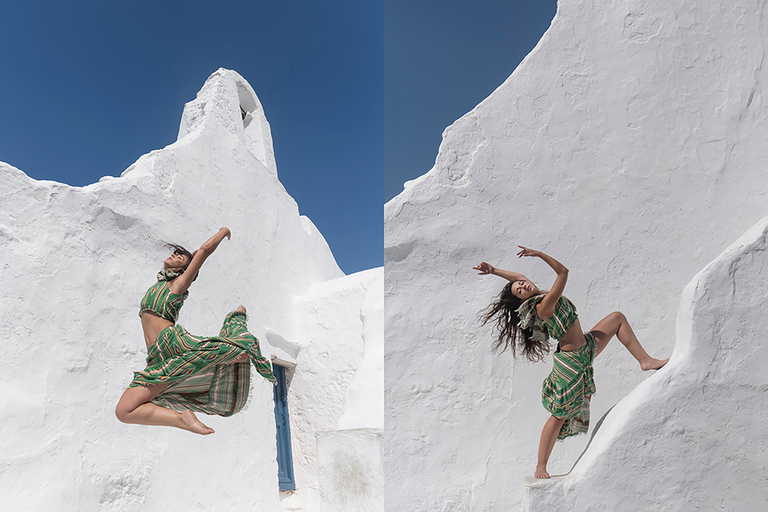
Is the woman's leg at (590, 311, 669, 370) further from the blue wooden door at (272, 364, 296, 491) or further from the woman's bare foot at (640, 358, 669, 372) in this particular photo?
the blue wooden door at (272, 364, 296, 491)

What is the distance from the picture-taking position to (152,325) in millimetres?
3457

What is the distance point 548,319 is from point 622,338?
0.61 meters

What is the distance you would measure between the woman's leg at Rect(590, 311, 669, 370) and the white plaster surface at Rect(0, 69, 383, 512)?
2.21m

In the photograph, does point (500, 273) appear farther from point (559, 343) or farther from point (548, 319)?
point (559, 343)

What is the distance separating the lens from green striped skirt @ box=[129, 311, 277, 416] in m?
3.24

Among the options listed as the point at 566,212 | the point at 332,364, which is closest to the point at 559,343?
the point at 566,212

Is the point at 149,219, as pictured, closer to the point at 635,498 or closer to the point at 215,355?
the point at 215,355

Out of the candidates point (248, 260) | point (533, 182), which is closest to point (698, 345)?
point (533, 182)

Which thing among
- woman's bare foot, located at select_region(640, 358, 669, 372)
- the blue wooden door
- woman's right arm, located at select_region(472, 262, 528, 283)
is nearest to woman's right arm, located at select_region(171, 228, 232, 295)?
woman's right arm, located at select_region(472, 262, 528, 283)

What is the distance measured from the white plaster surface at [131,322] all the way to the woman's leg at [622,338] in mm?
2208

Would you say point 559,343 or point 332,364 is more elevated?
point 332,364

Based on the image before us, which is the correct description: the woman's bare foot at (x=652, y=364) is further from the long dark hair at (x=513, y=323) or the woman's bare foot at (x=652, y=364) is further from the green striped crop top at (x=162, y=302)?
the green striped crop top at (x=162, y=302)

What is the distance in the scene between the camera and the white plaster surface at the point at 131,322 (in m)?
4.20

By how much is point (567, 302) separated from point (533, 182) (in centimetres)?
122
